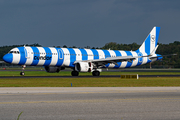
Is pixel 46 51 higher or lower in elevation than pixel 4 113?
higher

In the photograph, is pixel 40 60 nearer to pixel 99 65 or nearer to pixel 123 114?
pixel 99 65

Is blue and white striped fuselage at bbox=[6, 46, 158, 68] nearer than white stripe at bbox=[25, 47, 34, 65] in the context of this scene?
Yes

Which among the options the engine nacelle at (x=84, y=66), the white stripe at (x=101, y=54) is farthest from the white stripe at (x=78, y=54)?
the white stripe at (x=101, y=54)

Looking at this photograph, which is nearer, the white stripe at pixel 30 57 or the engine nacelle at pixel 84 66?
the white stripe at pixel 30 57

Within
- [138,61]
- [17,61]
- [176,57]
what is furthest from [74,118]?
[176,57]

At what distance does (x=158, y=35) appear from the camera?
61.6m

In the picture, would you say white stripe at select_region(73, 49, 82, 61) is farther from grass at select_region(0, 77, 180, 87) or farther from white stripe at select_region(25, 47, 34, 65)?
grass at select_region(0, 77, 180, 87)

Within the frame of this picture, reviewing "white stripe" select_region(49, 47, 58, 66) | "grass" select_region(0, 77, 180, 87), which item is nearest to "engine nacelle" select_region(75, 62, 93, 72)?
"white stripe" select_region(49, 47, 58, 66)

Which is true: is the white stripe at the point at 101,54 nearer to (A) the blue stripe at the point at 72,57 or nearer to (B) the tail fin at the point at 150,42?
(A) the blue stripe at the point at 72,57

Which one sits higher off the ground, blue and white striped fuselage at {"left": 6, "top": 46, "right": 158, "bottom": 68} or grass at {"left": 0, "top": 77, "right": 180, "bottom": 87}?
blue and white striped fuselage at {"left": 6, "top": 46, "right": 158, "bottom": 68}

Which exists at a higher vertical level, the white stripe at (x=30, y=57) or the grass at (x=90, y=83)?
A: the white stripe at (x=30, y=57)

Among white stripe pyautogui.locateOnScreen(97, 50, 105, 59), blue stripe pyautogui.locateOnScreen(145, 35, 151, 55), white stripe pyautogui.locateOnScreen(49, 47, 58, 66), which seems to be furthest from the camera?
blue stripe pyautogui.locateOnScreen(145, 35, 151, 55)

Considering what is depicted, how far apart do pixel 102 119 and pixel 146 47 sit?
5177 centimetres

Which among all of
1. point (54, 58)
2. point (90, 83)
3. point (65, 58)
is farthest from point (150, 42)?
point (90, 83)
